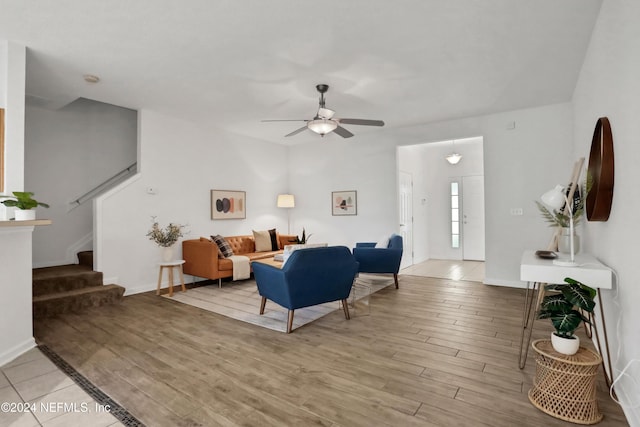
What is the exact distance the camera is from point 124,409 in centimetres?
207

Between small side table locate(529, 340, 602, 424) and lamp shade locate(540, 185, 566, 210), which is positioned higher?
lamp shade locate(540, 185, 566, 210)

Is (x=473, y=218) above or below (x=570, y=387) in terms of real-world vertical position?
above

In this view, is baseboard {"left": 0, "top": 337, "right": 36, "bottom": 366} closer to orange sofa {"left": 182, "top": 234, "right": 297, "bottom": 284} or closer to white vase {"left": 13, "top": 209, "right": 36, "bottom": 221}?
white vase {"left": 13, "top": 209, "right": 36, "bottom": 221}

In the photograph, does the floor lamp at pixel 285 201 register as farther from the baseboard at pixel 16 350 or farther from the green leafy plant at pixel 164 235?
the baseboard at pixel 16 350

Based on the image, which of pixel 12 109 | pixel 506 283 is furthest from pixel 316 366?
pixel 506 283

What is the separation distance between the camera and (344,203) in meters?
7.15

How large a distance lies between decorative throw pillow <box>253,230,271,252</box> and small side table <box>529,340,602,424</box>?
17.3 ft

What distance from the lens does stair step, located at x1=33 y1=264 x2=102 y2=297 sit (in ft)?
13.8

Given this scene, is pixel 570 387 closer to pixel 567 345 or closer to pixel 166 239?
pixel 567 345

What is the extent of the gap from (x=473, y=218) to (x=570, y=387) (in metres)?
6.89

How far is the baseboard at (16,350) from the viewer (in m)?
2.74

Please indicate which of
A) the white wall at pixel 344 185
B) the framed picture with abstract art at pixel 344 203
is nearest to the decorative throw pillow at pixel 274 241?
the white wall at pixel 344 185

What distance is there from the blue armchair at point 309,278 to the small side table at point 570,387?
1.93 m

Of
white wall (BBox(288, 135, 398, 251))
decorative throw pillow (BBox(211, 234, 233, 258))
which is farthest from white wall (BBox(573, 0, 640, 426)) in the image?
decorative throw pillow (BBox(211, 234, 233, 258))
